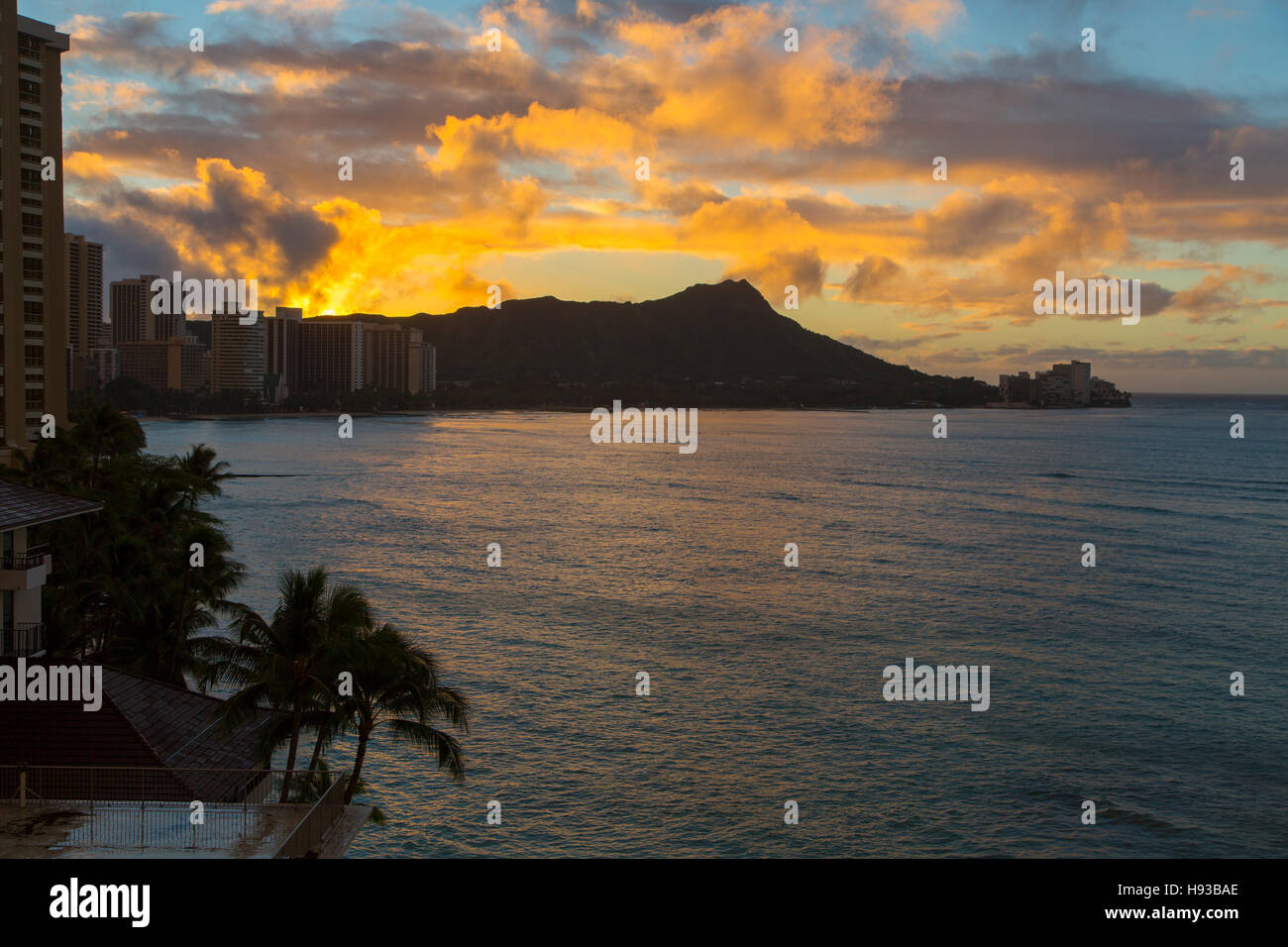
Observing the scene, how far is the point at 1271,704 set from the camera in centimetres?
4331

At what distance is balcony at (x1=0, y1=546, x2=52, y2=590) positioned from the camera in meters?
24.9

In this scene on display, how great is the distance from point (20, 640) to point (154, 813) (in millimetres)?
9734

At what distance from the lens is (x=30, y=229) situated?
7206 cm

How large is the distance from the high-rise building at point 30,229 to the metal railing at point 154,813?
54334 mm

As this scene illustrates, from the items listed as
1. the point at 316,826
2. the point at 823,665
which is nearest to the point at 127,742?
the point at 316,826

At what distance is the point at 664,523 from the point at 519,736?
5691cm

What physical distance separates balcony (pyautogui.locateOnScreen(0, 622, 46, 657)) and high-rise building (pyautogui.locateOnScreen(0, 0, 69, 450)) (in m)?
47.3

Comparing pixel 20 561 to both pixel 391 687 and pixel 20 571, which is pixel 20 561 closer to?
pixel 20 571

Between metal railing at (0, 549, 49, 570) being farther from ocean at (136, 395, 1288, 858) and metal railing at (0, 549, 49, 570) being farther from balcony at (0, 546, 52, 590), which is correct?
ocean at (136, 395, 1288, 858)

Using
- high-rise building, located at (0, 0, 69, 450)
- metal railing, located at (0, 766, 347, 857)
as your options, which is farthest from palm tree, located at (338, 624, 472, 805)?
high-rise building, located at (0, 0, 69, 450)

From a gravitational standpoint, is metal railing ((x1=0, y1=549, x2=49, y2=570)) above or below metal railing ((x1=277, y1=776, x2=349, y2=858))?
above

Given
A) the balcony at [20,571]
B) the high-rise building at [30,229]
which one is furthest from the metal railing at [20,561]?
the high-rise building at [30,229]

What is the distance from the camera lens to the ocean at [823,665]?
1268 inches
